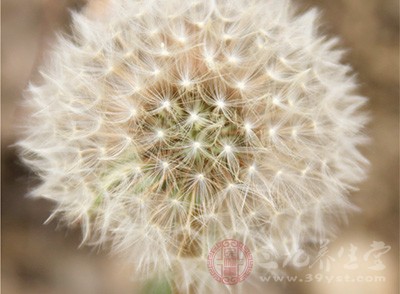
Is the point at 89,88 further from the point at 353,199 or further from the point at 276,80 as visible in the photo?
the point at 353,199

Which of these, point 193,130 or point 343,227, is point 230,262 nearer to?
point 193,130

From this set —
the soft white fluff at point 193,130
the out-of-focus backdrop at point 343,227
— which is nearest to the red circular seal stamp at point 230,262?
the soft white fluff at point 193,130

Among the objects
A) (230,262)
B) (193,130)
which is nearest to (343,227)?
(230,262)

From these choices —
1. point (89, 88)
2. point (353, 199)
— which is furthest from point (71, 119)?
point (353, 199)

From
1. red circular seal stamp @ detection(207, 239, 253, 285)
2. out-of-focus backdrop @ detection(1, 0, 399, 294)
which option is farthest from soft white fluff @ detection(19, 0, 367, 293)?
out-of-focus backdrop @ detection(1, 0, 399, 294)

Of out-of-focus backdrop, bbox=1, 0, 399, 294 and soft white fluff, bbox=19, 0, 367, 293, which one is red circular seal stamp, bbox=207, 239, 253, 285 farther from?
out-of-focus backdrop, bbox=1, 0, 399, 294

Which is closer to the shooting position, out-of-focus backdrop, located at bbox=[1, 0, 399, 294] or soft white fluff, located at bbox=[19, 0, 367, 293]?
soft white fluff, located at bbox=[19, 0, 367, 293]
